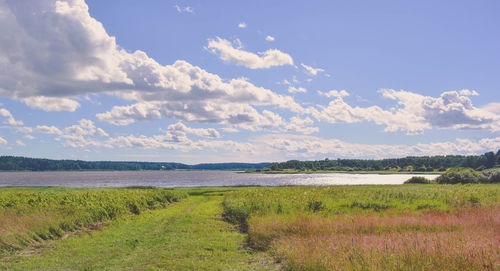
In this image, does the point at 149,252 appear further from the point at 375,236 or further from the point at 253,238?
the point at 375,236

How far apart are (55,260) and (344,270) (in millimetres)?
12840

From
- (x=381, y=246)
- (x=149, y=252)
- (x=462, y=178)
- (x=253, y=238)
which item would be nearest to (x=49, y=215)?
(x=149, y=252)

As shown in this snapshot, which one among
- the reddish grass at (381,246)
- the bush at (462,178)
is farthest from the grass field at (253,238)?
the bush at (462,178)

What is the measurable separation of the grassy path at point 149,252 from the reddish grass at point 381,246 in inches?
60.4

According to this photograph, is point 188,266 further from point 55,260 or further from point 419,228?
point 419,228

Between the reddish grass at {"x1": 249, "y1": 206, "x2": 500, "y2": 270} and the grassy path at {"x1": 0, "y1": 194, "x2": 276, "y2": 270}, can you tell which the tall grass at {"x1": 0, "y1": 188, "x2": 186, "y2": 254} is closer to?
the grassy path at {"x1": 0, "y1": 194, "x2": 276, "y2": 270}

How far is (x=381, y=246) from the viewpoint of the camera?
38.2 feet

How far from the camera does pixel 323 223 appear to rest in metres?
16.8

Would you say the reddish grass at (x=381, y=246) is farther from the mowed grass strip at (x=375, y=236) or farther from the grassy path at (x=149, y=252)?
the grassy path at (x=149, y=252)

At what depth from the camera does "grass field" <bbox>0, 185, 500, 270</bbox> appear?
10586 mm

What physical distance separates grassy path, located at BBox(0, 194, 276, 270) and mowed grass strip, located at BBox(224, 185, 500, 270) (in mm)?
1698

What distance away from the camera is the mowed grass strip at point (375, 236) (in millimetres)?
9930

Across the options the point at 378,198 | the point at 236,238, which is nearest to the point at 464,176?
the point at 378,198

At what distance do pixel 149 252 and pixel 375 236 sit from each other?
35.2 feet
